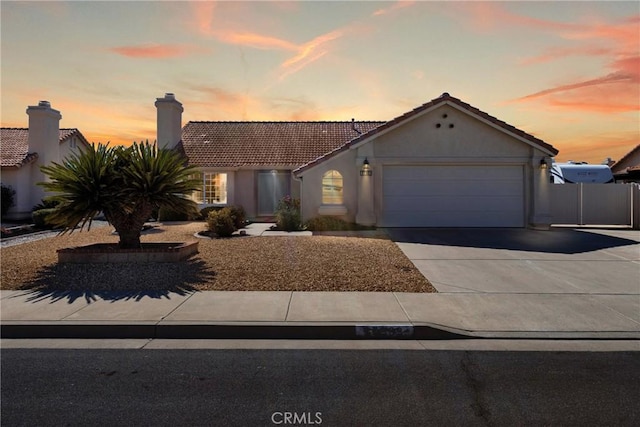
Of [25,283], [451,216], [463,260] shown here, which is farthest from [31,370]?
[451,216]

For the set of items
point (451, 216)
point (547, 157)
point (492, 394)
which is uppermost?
point (547, 157)

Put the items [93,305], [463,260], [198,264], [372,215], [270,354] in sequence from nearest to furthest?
[270,354]
[93,305]
[198,264]
[463,260]
[372,215]

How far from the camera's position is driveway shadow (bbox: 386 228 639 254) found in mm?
11938

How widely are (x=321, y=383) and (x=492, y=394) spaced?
1.66 m

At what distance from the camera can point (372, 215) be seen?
15.4 meters

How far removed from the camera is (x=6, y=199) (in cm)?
2017

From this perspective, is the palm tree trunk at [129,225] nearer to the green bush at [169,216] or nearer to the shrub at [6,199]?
the green bush at [169,216]

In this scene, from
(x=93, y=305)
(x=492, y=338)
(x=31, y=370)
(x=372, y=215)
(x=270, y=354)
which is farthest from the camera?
(x=372, y=215)

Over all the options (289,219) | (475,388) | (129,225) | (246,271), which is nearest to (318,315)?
(475,388)

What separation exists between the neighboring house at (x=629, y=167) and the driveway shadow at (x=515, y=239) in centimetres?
1743

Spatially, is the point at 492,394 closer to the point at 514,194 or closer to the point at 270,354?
the point at 270,354

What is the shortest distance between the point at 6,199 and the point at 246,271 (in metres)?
18.1

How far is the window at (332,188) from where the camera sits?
1591cm

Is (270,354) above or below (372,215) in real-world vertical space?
below
